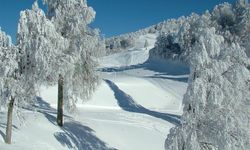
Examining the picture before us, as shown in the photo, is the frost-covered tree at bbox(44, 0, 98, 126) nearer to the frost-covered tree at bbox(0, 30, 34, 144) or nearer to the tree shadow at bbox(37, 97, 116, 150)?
the tree shadow at bbox(37, 97, 116, 150)

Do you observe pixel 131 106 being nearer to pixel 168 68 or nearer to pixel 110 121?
pixel 110 121

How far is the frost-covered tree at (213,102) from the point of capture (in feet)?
78.8

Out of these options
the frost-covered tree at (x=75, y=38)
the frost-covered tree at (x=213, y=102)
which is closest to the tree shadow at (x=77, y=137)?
the frost-covered tree at (x=75, y=38)

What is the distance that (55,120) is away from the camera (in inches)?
1233

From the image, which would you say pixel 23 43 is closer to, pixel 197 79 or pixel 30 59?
pixel 30 59

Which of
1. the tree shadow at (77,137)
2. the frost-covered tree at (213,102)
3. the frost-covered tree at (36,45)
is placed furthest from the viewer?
the tree shadow at (77,137)

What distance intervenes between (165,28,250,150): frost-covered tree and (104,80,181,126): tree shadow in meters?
17.4


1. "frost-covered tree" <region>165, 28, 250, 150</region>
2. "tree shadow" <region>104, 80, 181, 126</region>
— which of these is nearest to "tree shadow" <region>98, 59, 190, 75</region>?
"tree shadow" <region>104, 80, 181, 126</region>

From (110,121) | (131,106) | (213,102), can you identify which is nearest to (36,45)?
(213,102)

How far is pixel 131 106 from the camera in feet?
166

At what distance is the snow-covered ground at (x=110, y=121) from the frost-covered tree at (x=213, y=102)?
22.5 ft

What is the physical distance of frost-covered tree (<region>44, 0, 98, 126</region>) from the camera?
29703 millimetres

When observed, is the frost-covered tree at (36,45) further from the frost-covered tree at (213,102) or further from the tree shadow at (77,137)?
the frost-covered tree at (213,102)

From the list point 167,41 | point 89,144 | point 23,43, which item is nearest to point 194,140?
point 89,144
